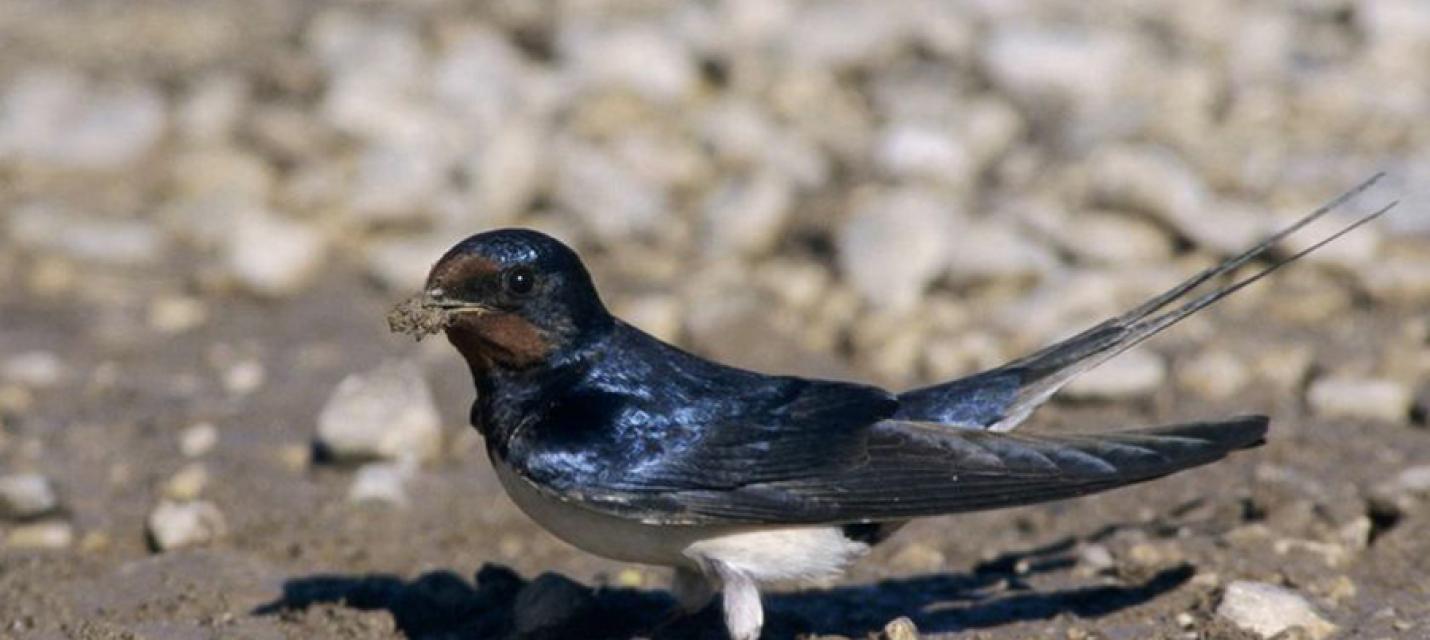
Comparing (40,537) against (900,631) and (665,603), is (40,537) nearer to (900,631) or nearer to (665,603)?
(665,603)

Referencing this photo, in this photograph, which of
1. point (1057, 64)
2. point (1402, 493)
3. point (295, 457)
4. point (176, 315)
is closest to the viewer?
point (1402, 493)

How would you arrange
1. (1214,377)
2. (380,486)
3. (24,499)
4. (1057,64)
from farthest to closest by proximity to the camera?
(1057,64) → (1214,377) → (380,486) → (24,499)

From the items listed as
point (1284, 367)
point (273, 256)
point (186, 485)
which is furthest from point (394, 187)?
point (1284, 367)

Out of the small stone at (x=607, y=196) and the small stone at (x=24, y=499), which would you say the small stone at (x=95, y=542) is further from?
the small stone at (x=607, y=196)

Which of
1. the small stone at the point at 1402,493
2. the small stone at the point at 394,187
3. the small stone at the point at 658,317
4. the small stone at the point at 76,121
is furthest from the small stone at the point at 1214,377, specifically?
the small stone at the point at 76,121

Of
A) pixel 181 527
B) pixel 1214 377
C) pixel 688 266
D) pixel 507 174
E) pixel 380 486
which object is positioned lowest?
pixel 181 527

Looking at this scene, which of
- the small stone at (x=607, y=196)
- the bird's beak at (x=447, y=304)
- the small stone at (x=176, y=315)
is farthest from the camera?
the small stone at (x=607, y=196)

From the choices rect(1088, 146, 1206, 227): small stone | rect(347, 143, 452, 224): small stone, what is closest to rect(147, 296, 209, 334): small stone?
rect(347, 143, 452, 224): small stone
